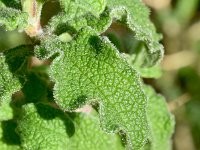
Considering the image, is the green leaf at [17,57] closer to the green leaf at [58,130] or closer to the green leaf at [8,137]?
the green leaf at [58,130]

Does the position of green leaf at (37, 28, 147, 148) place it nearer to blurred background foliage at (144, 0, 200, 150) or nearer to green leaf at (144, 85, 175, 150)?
green leaf at (144, 85, 175, 150)

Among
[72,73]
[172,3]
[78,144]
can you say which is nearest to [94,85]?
[72,73]

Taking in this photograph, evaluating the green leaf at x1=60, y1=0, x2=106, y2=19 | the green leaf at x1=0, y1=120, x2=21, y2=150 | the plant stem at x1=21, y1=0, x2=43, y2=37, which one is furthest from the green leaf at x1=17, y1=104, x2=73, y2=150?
the green leaf at x1=60, y1=0, x2=106, y2=19

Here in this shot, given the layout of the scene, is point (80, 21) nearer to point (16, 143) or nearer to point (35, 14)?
point (35, 14)

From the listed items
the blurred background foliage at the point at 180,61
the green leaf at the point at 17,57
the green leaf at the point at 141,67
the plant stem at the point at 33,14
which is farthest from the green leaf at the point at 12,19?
the blurred background foliage at the point at 180,61

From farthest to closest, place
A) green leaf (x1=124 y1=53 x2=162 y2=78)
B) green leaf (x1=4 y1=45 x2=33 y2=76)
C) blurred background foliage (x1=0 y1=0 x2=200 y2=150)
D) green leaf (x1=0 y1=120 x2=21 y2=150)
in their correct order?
blurred background foliage (x1=0 y1=0 x2=200 y2=150), green leaf (x1=124 y1=53 x2=162 y2=78), green leaf (x1=0 y1=120 x2=21 y2=150), green leaf (x1=4 y1=45 x2=33 y2=76)

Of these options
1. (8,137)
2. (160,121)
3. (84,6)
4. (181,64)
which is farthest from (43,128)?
(181,64)

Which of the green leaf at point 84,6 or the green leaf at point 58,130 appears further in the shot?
the green leaf at point 58,130

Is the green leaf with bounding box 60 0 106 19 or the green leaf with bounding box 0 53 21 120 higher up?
the green leaf with bounding box 60 0 106 19
